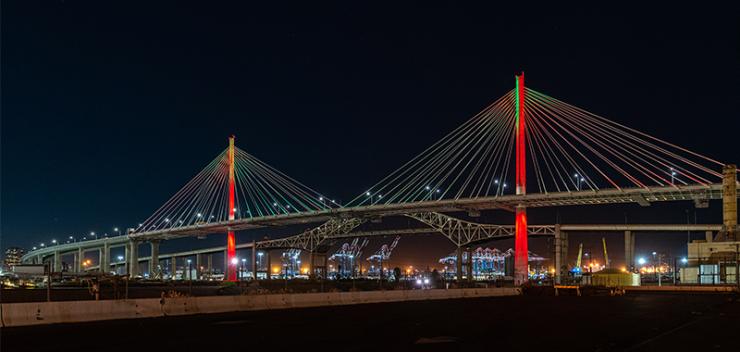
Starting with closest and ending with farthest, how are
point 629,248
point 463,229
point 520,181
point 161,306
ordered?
point 161,306
point 520,181
point 629,248
point 463,229

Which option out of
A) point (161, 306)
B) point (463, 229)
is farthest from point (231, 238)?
point (161, 306)

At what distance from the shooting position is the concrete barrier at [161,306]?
23797mm

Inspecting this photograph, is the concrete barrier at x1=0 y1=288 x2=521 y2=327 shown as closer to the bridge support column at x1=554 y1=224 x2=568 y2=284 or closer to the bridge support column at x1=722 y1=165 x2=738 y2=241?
the bridge support column at x1=722 y1=165 x2=738 y2=241

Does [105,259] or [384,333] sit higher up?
[384,333]

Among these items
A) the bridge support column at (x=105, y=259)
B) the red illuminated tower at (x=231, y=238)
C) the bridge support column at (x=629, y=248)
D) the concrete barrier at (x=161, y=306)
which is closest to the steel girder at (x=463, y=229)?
the bridge support column at (x=629, y=248)

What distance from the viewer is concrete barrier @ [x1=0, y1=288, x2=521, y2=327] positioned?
23797mm

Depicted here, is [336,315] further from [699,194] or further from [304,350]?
[699,194]

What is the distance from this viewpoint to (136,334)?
2125 centimetres

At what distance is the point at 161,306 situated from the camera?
94.9ft

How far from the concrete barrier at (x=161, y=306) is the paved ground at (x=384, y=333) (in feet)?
3.49

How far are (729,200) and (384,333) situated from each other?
84.9m

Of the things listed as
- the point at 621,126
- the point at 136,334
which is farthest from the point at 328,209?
the point at 136,334

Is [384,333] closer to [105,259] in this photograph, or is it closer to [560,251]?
[560,251]

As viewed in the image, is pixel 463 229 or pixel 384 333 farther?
pixel 463 229
